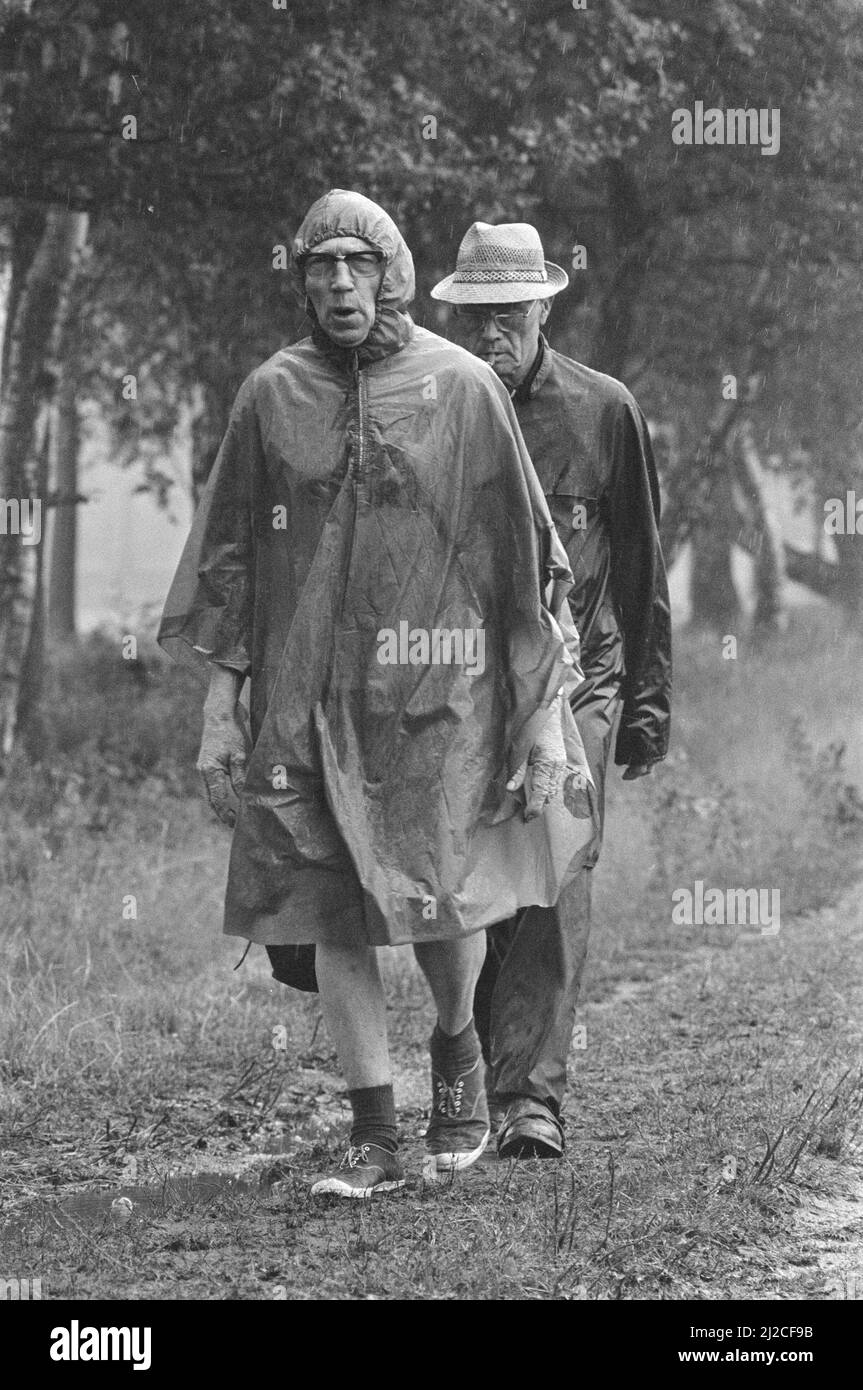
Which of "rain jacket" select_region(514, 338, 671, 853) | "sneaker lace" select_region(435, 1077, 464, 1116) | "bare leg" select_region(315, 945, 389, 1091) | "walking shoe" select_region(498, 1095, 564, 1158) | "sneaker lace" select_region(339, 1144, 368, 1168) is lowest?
"walking shoe" select_region(498, 1095, 564, 1158)

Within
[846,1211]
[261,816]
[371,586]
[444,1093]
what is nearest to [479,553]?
[371,586]

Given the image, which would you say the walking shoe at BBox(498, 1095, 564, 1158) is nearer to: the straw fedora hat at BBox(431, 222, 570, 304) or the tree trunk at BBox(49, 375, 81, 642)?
the straw fedora hat at BBox(431, 222, 570, 304)

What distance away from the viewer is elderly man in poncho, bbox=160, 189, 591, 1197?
5445 millimetres

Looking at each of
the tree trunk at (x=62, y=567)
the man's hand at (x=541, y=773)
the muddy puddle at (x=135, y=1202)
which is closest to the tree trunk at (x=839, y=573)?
the tree trunk at (x=62, y=567)

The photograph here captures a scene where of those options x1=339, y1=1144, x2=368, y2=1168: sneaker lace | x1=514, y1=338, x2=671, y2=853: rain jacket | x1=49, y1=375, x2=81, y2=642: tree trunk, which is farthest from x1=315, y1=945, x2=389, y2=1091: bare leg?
x1=49, y1=375, x2=81, y2=642: tree trunk

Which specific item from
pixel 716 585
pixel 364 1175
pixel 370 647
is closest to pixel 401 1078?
pixel 364 1175

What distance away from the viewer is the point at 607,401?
6.42 meters

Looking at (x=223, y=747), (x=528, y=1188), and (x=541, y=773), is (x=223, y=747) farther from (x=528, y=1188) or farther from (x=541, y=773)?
(x=528, y=1188)

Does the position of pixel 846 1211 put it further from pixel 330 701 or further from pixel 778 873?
pixel 778 873

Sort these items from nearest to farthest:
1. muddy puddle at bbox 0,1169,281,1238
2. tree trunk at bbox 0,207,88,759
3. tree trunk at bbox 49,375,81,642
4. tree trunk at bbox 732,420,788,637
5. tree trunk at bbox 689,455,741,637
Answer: muddy puddle at bbox 0,1169,281,1238, tree trunk at bbox 0,207,88,759, tree trunk at bbox 689,455,741,637, tree trunk at bbox 732,420,788,637, tree trunk at bbox 49,375,81,642

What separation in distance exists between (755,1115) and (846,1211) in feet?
2.90

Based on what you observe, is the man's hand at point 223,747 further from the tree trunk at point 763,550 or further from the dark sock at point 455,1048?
the tree trunk at point 763,550

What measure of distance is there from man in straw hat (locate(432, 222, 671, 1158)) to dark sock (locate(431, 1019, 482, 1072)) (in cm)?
25

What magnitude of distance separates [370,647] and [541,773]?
525mm
